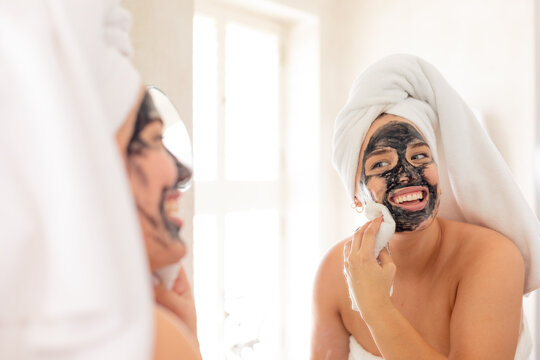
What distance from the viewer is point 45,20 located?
33cm

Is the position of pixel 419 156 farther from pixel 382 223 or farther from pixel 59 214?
pixel 59 214

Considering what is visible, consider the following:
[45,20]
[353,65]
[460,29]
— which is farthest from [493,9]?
[45,20]

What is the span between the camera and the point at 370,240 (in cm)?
89

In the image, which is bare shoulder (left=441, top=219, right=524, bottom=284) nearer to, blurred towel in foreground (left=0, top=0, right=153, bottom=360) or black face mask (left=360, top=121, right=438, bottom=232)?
black face mask (left=360, top=121, right=438, bottom=232)

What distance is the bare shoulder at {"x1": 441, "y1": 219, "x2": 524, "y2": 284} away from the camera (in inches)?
34.9

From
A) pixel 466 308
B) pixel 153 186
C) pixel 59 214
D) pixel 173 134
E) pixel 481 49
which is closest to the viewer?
pixel 59 214

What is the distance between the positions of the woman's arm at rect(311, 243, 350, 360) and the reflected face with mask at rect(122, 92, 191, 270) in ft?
2.42

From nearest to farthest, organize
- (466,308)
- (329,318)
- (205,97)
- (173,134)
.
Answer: (173,134), (466,308), (329,318), (205,97)

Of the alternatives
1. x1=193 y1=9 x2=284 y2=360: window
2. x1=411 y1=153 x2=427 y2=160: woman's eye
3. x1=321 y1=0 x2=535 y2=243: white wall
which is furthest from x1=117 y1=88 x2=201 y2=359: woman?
x1=321 y1=0 x2=535 y2=243: white wall

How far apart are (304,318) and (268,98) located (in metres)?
1.17

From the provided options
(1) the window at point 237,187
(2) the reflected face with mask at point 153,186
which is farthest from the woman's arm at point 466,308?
(1) the window at point 237,187

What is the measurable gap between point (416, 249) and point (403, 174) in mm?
244

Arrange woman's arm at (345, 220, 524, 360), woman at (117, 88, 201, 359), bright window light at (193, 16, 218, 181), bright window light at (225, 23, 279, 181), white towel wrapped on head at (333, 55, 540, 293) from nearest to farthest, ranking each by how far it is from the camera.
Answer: woman at (117, 88, 201, 359) < woman's arm at (345, 220, 524, 360) < white towel wrapped on head at (333, 55, 540, 293) < bright window light at (193, 16, 218, 181) < bright window light at (225, 23, 279, 181)

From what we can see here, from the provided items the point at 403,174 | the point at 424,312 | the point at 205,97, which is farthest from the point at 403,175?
the point at 205,97
